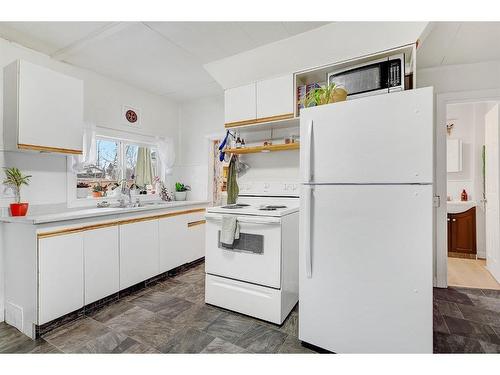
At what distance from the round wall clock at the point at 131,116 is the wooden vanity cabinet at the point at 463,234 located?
15.9 feet

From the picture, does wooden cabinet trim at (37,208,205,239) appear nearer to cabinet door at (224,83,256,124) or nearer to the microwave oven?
cabinet door at (224,83,256,124)

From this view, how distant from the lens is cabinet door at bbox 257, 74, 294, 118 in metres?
2.33

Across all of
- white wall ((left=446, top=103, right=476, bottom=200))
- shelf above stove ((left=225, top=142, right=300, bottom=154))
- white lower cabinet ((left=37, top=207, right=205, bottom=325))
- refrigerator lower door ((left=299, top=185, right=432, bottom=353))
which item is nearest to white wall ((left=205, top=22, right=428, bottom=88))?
shelf above stove ((left=225, top=142, right=300, bottom=154))

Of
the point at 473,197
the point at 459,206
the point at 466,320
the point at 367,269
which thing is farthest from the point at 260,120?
the point at 473,197

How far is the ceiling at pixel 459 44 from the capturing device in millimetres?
2078

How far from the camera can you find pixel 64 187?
104 inches

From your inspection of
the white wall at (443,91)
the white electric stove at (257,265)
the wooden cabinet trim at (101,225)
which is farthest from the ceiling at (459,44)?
the wooden cabinet trim at (101,225)

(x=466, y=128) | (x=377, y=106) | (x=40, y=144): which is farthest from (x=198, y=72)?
(x=466, y=128)

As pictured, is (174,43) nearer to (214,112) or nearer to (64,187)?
(214,112)

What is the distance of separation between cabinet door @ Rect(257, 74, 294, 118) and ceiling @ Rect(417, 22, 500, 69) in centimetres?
124

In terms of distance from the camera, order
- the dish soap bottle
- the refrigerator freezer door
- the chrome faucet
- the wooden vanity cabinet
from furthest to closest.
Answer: the dish soap bottle < the wooden vanity cabinet < the chrome faucet < the refrigerator freezer door

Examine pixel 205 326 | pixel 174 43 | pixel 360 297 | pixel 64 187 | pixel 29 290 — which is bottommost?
pixel 205 326

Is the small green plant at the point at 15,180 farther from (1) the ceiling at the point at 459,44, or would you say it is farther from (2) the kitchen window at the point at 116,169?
(1) the ceiling at the point at 459,44

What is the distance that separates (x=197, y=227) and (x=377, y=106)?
2722mm
